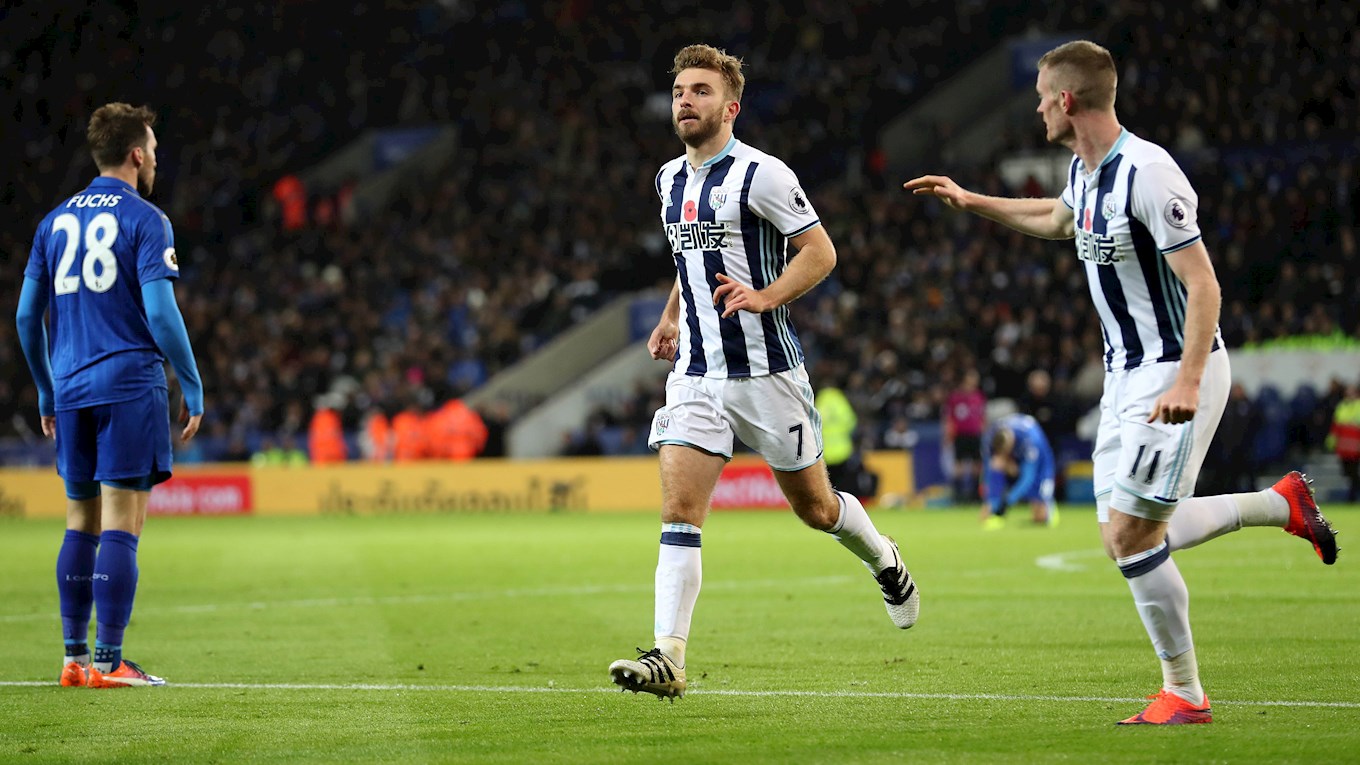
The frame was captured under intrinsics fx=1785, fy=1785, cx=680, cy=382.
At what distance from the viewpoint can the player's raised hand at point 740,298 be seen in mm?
6504

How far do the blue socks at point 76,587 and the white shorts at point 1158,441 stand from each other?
4537mm

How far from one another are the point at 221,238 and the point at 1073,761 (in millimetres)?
37271

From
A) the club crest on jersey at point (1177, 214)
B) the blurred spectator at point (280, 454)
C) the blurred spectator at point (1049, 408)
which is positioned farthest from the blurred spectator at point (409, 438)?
the club crest on jersey at point (1177, 214)

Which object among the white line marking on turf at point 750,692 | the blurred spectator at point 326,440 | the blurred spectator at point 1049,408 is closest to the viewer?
the white line marking on turf at point 750,692

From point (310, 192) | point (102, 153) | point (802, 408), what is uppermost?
point (310, 192)

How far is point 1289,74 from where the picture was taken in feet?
95.7

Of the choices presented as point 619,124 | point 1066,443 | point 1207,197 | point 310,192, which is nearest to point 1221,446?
point 1066,443

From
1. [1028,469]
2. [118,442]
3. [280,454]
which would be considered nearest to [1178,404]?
[118,442]

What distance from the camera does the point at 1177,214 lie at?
591cm

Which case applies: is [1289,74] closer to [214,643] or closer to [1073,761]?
[214,643]

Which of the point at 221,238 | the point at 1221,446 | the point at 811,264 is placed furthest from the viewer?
the point at 221,238

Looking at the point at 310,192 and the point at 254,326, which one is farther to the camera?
the point at 310,192

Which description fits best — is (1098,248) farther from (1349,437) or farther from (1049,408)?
(1349,437)

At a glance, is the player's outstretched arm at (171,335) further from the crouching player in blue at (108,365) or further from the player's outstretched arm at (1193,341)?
the player's outstretched arm at (1193,341)
